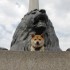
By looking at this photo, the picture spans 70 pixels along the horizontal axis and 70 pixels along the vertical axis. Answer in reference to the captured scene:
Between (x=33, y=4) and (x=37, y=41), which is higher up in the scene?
(x=33, y=4)

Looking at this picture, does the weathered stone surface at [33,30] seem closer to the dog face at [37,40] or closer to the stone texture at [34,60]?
the dog face at [37,40]

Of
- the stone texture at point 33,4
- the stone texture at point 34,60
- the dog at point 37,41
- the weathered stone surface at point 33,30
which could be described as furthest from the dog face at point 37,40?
the stone texture at point 33,4

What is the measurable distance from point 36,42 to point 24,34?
407 centimetres

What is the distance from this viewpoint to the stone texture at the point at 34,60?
4848 millimetres

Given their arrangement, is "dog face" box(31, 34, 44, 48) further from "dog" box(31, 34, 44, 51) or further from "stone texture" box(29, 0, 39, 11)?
"stone texture" box(29, 0, 39, 11)

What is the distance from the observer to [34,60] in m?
4.93

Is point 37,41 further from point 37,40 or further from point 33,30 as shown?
point 33,30

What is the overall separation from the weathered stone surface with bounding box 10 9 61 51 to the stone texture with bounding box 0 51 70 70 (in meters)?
4.22

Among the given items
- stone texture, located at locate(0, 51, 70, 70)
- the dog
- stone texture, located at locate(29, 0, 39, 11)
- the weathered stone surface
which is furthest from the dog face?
stone texture, located at locate(29, 0, 39, 11)

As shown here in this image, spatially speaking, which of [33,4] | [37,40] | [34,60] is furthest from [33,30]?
[33,4]

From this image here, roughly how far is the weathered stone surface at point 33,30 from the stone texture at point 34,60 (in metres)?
4.22

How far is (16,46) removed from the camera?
31.8ft

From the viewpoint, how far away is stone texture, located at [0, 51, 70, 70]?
191 inches

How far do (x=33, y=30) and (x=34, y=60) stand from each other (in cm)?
502
